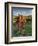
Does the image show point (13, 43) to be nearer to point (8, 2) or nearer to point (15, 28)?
point (15, 28)

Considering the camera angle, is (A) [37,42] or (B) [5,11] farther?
(A) [37,42]

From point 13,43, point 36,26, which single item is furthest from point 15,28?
point 36,26

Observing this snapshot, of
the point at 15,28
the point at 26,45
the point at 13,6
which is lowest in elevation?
the point at 26,45

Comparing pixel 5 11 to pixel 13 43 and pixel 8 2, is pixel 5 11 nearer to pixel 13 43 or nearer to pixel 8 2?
pixel 8 2

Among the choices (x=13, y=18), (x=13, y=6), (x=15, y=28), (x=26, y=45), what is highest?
(x=13, y=6)

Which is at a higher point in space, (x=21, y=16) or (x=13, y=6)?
(x=13, y=6)

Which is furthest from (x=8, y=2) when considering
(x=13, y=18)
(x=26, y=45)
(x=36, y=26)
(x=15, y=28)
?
(x=26, y=45)
